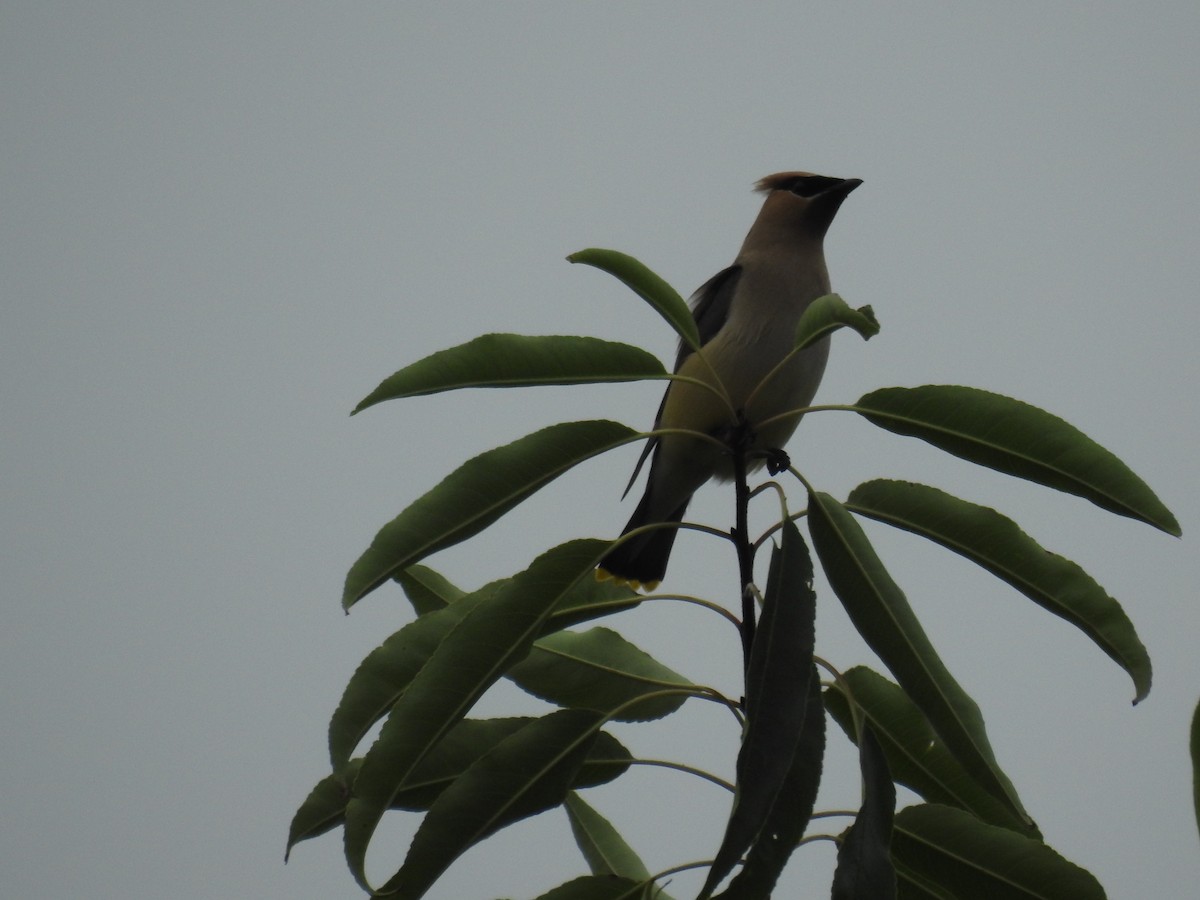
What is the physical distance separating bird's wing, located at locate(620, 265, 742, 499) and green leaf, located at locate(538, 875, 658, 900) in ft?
5.86

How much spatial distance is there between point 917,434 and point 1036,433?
0.18 meters

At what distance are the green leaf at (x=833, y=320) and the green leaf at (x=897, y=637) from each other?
26 cm

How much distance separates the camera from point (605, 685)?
2328mm

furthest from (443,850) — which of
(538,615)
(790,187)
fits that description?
(790,187)

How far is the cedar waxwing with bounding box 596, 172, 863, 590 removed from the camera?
3381 millimetres

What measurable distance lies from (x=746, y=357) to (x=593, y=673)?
4.88 feet

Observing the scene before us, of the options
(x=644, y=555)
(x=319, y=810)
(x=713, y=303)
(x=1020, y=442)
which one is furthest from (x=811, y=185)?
(x=319, y=810)

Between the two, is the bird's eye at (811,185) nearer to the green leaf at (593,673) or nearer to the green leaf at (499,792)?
the green leaf at (593,673)

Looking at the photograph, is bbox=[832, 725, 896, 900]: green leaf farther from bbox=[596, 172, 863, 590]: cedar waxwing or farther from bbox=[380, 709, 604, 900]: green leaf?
bbox=[596, 172, 863, 590]: cedar waxwing

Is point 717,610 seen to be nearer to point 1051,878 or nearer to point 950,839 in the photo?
point 950,839

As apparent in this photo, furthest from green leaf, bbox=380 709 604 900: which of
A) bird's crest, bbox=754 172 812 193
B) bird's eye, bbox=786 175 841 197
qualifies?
bird's crest, bbox=754 172 812 193

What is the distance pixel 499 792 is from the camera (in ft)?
6.82

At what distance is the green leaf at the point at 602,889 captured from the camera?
2086 mm

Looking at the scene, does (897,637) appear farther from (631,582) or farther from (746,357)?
(631,582)
